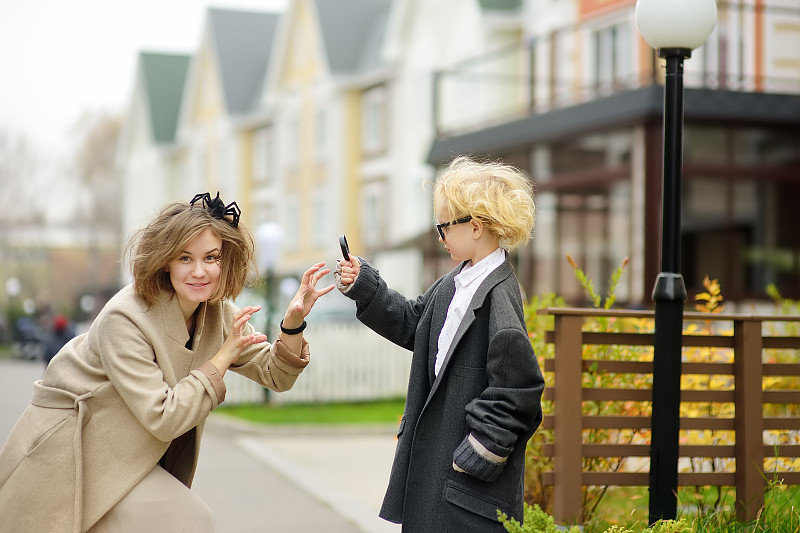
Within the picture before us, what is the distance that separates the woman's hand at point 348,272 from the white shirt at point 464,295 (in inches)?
14.7

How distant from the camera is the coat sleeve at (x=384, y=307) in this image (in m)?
3.82

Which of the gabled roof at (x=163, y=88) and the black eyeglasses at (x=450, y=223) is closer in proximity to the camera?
the black eyeglasses at (x=450, y=223)

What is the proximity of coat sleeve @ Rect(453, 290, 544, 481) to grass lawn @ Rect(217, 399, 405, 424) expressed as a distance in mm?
10921

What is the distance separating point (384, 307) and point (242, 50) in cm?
3783

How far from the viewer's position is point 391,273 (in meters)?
28.4

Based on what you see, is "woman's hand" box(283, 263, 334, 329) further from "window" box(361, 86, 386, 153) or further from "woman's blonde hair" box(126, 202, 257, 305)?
"window" box(361, 86, 386, 153)

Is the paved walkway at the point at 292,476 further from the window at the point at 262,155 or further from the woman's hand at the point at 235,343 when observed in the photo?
the window at the point at 262,155

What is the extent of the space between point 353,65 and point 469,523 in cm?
2909

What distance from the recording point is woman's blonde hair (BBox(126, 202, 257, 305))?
3.50 m

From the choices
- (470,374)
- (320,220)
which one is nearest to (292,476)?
(470,374)

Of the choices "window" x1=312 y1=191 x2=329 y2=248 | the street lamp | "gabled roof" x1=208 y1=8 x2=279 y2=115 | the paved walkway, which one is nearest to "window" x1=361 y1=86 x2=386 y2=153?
"window" x1=312 y1=191 x2=329 y2=248

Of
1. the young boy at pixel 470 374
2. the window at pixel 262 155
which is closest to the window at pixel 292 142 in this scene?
the window at pixel 262 155

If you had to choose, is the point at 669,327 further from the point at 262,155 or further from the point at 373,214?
the point at 262,155

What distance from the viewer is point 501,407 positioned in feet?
11.2
